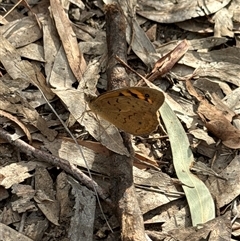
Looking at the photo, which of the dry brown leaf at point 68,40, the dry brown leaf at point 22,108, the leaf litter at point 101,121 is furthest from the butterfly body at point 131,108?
the dry brown leaf at point 68,40

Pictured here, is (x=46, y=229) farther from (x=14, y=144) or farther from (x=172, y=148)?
(x=172, y=148)

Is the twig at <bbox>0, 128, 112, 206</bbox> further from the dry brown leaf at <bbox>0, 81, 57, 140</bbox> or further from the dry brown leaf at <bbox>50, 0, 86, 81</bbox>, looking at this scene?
the dry brown leaf at <bbox>50, 0, 86, 81</bbox>

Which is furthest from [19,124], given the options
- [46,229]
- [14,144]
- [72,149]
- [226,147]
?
[226,147]

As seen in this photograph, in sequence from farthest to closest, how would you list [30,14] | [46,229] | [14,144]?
[30,14], [14,144], [46,229]

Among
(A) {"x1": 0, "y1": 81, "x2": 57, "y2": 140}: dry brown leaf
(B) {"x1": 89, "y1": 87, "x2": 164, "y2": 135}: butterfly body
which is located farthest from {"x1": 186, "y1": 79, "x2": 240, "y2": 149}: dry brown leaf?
(A) {"x1": 0, "y1": 81, "x2": 57, "y2": 140}: dry brown leaf

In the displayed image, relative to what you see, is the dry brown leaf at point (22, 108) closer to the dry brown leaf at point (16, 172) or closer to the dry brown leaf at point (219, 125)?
the dry brown leaf at point (16, 172)

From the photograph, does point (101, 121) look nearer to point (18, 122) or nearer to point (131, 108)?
point (131, 108)
